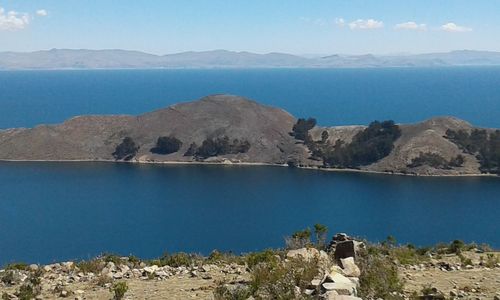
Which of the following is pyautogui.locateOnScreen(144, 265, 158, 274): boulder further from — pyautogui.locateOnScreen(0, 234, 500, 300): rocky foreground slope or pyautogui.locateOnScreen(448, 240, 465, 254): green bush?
pyautogui.locateOnScreen(448, 240, 465, 254): green bush

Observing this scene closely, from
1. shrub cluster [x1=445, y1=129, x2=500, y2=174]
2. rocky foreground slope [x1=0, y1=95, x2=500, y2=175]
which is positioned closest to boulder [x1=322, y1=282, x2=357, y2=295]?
rocky foreground slope [x1=0, y1=95, x2=500, y2=175]

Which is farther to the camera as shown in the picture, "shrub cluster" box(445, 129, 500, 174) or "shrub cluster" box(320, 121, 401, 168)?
"shrub cluster" box(320, 121, 401, 168)

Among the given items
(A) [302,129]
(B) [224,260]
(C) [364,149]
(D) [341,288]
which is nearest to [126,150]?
(A) [302,129]

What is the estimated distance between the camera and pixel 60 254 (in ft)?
200

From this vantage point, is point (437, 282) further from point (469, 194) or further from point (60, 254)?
point (469, 194)

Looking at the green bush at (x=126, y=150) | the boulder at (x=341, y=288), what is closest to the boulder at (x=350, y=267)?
the boulder at (x=341, y=288)

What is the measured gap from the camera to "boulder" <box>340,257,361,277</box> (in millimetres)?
14477

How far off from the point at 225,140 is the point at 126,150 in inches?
952

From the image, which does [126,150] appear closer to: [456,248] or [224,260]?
[224,260]

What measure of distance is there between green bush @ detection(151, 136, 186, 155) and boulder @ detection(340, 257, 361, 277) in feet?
394

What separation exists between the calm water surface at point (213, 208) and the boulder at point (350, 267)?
1852 inches

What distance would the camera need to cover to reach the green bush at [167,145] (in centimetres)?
13375

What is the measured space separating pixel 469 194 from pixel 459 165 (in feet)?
72.7

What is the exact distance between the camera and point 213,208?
3376 inches
